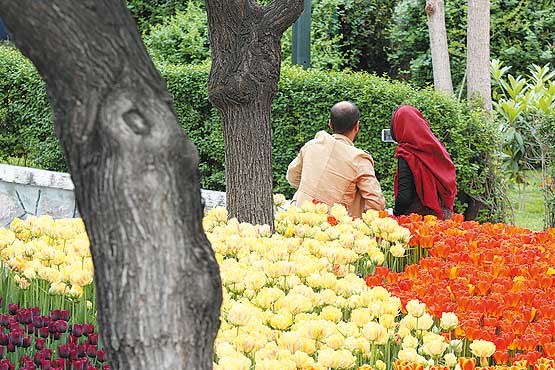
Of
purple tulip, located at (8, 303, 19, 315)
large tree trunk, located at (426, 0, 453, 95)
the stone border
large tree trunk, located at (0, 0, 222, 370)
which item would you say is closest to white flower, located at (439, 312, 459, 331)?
purple tulip, located at (8, 303, 19, 315)

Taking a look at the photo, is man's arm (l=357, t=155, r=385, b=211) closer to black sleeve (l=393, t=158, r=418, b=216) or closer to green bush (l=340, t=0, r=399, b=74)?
black sleeve (l=393, t=158, r=418, b=216)

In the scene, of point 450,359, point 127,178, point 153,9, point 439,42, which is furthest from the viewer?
point 153,9

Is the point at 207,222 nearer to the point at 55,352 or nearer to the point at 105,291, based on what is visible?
the point at 55,352

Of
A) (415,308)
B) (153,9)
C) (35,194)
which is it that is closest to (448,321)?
(415,308)

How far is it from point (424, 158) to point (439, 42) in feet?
15.6

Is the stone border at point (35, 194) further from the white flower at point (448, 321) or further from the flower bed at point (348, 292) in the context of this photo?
the white flower at point (448, 321)

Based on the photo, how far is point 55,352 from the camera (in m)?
3.66

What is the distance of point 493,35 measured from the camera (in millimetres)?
16047

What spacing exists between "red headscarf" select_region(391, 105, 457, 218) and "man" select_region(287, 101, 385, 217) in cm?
39

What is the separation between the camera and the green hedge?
8875 millimetres

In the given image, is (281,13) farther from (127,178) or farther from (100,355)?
(127,178)

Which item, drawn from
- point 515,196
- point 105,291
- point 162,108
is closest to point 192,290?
point 105,291

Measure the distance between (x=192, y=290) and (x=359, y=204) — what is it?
472 cm

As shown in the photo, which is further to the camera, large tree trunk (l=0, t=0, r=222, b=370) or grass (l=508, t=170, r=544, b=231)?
grass (l=508, t=170, r=544, b=231)
